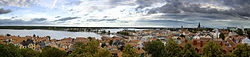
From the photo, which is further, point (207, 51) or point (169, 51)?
point (169, 51)

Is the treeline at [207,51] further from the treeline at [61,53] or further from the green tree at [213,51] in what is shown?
the treeline at [61,53]

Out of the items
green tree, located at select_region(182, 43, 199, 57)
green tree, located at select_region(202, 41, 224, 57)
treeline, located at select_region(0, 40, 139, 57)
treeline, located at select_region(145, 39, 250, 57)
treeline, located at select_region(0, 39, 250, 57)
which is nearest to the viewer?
treeline, located at select_region(145, 39, 250, 57)

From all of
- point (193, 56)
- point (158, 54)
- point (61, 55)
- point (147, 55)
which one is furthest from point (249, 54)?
point (61, 55)

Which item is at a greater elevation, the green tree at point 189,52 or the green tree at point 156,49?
the green tree at point 189,52

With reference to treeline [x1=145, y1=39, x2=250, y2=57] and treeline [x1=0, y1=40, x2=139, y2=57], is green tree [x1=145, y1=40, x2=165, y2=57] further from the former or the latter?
treeline [x1=0, y1=40, x2=139, y2=57]

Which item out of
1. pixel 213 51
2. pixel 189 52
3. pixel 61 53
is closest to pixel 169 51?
pixel 189 52

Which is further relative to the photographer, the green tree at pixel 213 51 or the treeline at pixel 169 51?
the green tree at pixel 213 51

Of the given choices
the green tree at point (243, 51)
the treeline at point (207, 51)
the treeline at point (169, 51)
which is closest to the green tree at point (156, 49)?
the treeline at point (169, 51)

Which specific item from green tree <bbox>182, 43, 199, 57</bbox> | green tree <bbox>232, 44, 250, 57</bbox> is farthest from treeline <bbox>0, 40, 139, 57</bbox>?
green tree <bbox>232, 44, 250, 57</bbox>

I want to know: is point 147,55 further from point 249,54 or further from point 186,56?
point 249,54

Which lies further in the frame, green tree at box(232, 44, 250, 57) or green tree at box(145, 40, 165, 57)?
green tree at box(145, 40, 165, 57)

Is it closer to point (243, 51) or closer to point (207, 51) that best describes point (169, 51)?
point (207, 51)
